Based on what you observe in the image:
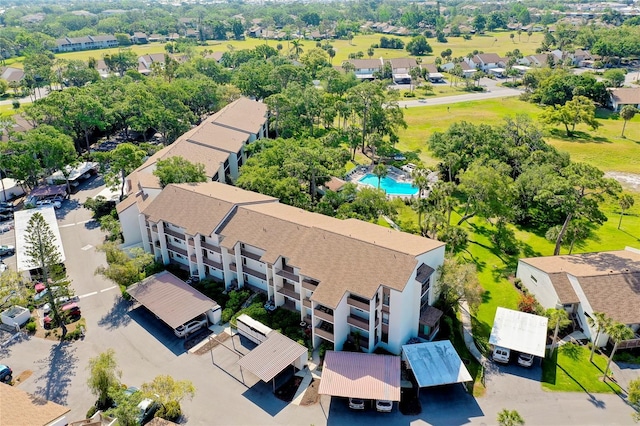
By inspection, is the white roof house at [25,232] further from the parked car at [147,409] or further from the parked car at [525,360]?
the parked car at [525,360]

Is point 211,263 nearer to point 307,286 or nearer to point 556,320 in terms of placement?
point 307,286

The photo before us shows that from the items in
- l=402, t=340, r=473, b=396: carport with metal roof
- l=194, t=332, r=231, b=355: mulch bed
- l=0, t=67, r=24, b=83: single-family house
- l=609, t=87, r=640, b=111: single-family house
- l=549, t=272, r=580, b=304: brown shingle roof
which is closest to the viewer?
l=402, t=340, r=473, b=396: carport with metal roof

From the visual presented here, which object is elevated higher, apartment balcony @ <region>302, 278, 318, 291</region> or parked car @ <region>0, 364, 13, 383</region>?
apartment balcony @ <region>302, 278, 318, 291</region>

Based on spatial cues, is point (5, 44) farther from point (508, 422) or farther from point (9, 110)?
point (508, 422)

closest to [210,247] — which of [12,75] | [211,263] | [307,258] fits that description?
[211,263]

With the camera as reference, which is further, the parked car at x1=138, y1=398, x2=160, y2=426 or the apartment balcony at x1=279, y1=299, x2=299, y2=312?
the apartment balcony at x1=279, y1=299, x2=299, y2=312

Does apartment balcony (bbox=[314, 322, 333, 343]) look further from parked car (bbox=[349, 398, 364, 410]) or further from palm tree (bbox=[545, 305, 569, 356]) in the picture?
palm tree (bbox=[545, 305, 569, 356])

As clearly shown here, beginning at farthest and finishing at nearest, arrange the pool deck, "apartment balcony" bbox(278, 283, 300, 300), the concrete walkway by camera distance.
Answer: the pool deck → "apartment balcony" bbox(278, 283, 300, 300) → the concrete walkway

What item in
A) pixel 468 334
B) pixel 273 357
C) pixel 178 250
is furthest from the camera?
pixel 178 250

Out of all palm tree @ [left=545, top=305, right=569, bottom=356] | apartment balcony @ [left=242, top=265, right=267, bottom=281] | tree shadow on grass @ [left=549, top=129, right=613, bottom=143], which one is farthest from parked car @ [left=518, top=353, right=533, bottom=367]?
tree shadow on grass @ [left=549, top=129, right=613, bottom=143]
